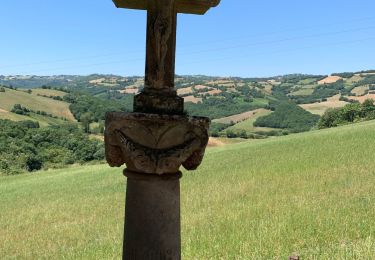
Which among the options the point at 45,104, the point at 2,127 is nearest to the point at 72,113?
the point at 45,104

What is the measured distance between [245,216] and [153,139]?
638 centimetres

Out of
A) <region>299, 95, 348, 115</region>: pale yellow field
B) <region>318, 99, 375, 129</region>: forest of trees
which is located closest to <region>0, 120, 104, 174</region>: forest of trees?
<region>318, 99, 375, 129</region>: forest of trees

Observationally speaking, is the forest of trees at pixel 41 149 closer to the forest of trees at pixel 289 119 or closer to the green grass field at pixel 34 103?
the green grass field at pixel 34 103

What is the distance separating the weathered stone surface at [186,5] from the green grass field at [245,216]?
3610 mm

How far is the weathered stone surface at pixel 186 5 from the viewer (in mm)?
3875

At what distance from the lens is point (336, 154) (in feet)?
65.7

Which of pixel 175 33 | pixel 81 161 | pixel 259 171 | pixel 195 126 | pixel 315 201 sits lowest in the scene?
pixel 81 161

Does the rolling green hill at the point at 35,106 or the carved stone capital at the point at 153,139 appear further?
the rolling green hill at the point at 35,106

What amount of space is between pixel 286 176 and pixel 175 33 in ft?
41.3

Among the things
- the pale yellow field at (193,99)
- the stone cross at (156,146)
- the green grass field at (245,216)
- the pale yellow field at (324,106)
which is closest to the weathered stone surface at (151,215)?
the stone cross at (156,146)

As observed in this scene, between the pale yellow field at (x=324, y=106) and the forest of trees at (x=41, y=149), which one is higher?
the pale yellow field at (x=324, y=106)

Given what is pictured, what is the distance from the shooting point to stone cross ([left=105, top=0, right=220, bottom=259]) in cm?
332

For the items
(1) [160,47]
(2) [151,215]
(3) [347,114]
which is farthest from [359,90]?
(2) [151,215]

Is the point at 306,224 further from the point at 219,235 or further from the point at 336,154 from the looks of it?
the point at 336,154
